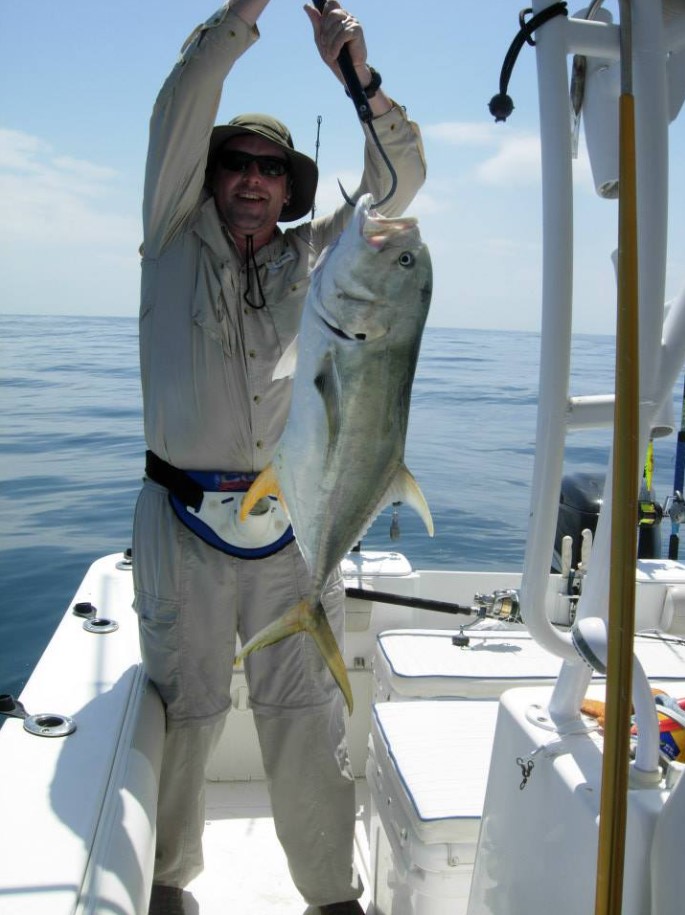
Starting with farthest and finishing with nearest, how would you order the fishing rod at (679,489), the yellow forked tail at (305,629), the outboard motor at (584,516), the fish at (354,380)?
the outboard motor at (584,516)
the fishing rod at (679,489)
the yellow forked tail at (305,629)
the fish at (354,380)

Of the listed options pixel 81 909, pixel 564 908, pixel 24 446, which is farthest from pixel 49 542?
pixel 564 908

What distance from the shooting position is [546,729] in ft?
5.80

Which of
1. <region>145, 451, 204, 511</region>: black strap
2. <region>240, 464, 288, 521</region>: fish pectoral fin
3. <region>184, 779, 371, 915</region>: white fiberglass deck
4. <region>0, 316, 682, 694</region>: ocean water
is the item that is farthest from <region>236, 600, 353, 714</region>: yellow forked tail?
<region>0, 316, 682, 694</region>: ocean water

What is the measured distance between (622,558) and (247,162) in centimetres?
177

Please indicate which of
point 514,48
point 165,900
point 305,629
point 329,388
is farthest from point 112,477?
point 514,48

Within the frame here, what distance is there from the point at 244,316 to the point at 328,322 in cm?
90

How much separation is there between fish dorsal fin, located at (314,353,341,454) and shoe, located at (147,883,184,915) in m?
1.78

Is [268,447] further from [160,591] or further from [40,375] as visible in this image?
[40,375]

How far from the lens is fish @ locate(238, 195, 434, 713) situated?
5.17ft

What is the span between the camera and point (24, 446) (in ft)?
35.5

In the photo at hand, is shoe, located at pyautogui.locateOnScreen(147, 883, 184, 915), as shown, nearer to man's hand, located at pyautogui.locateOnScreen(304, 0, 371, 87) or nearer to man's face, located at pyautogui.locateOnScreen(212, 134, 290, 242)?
man's face, located at pyautogui.locateOnScreen(212, 134, 290, 242)

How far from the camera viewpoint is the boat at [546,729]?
1.25 m

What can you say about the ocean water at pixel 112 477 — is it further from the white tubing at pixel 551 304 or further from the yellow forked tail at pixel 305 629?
the white tubing at pixel 551 304

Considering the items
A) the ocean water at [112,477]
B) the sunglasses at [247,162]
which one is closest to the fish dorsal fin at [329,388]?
the sunglasses at [247,162]
